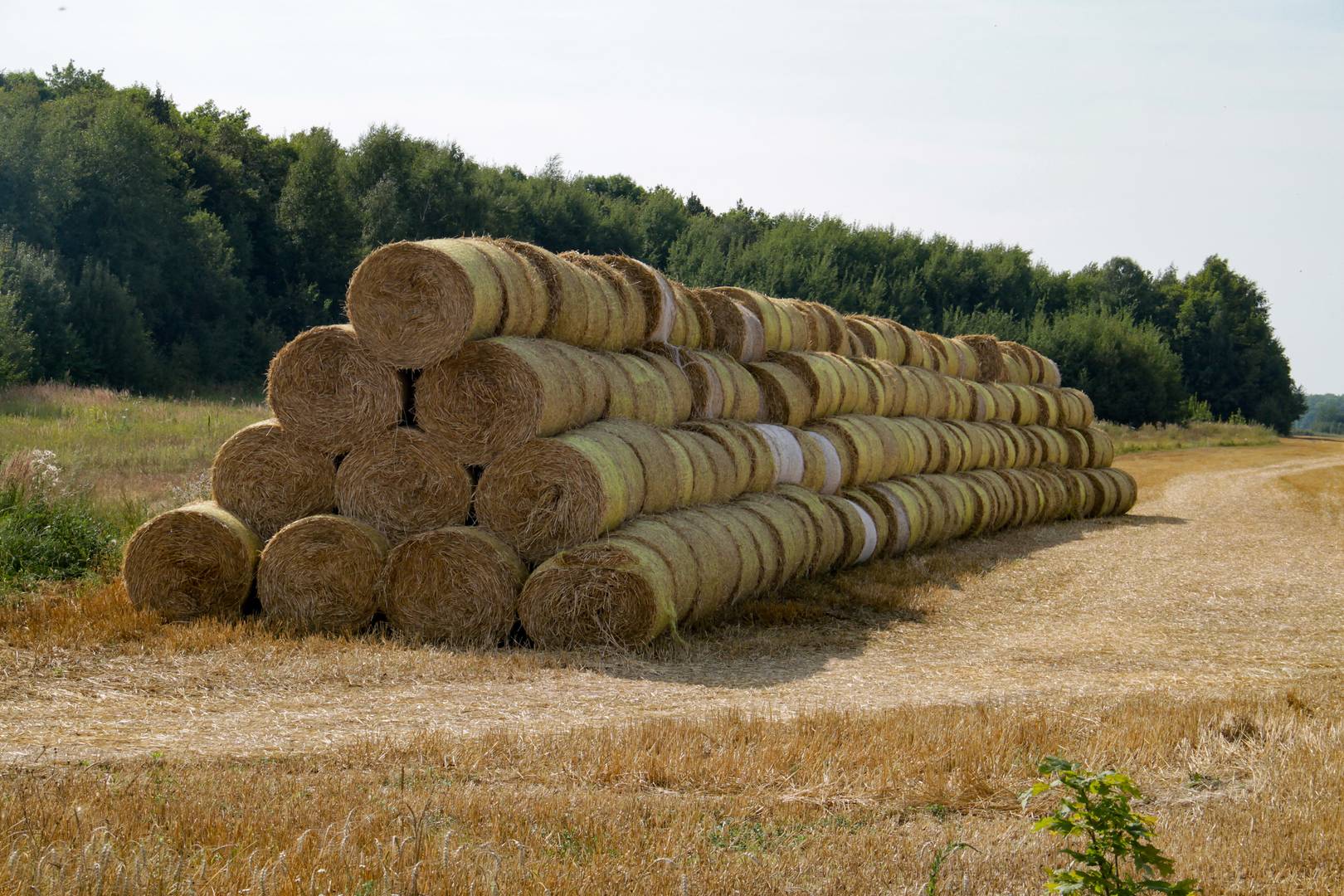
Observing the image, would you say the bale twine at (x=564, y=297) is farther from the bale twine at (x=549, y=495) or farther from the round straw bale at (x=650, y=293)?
the bale twine at (x=549, y=495)

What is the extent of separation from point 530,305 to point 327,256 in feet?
130

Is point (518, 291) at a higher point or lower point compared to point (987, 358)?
lower

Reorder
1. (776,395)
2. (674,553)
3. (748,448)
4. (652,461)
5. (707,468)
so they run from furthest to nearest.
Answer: (776,395) < (748,448) < (707,468) < (652,461) < (674,553)

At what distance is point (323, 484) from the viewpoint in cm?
1078

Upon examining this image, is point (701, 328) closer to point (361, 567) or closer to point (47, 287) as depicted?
point (361, 567)

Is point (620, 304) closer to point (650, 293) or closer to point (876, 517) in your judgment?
point (650, 293)

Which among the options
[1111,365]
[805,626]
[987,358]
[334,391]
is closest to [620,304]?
[334,391]

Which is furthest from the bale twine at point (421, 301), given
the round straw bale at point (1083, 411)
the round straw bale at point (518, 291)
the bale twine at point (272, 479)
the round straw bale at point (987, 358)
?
the round straw bale at point (1083, 411)

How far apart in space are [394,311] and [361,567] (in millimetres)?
2013

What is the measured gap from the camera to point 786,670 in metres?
9.59

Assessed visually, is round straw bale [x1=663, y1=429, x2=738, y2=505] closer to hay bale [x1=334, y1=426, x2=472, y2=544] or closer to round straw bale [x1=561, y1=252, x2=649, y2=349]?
round straw bale [x1=561, y1=252, x2=649, y2=349]

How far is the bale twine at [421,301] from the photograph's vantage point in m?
10.2

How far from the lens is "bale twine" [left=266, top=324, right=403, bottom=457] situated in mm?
10469

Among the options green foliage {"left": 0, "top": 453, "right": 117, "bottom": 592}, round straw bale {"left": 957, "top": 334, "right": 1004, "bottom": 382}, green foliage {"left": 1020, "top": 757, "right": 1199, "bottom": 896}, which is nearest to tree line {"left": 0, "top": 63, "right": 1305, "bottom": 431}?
green foliage {"left": 0, "top": 453, "right": 117, "bottom": 592}
